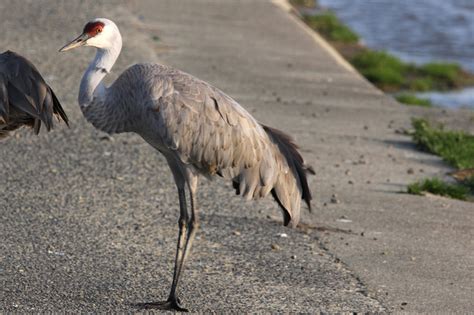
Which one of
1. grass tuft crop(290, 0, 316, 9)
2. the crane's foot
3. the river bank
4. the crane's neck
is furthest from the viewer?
grass tuft crop(290, 0, 316, 9)

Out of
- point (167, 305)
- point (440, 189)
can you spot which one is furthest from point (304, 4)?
point (167, 305)

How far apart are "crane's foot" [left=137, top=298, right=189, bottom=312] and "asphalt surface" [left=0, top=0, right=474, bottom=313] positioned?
0.14 metres

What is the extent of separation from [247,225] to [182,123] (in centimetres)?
187

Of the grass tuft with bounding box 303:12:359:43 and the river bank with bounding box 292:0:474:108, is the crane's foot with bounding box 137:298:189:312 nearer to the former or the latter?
the river bank with bounding box 292:0:474:108

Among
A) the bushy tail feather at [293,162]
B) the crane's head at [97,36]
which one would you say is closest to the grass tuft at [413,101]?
the bushy tail feather at [293,162]

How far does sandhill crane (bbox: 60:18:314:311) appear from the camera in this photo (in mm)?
6539

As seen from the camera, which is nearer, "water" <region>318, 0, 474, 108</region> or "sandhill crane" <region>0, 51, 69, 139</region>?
"sandhill crane" <region>0, 51, 69, 139</region>

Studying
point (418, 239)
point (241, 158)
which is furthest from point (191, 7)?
point (241, 158)

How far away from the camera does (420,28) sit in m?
23.9

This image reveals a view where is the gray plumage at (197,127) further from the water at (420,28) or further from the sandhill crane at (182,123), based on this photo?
the water at (420,28)

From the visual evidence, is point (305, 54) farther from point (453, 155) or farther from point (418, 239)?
point (418, 239)

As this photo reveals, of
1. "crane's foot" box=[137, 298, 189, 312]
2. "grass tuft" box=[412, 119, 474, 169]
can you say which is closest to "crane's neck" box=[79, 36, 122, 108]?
"crane's foot" box=[137, 298, 189, 312]

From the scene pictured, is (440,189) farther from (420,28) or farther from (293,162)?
(420,28)

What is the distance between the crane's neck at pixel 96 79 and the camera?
21.8 feet
